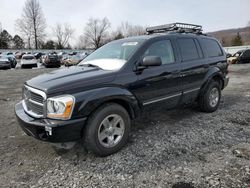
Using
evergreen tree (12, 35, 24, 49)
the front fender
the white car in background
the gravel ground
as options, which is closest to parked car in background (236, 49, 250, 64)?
the gravel ground

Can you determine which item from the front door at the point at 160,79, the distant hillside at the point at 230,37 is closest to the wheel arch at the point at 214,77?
the front door at the point at 160,79

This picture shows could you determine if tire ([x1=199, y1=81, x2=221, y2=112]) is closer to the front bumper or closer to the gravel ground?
the gravel ground

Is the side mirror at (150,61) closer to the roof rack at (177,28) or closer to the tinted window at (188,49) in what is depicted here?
the tinted window at (188,49)

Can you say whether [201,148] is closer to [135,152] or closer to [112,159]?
[135,152]

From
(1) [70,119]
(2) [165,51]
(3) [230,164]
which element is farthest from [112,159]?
(2) [165,51]

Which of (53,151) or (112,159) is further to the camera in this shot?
(53,151)

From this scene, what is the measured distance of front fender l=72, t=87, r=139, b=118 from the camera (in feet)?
10.1

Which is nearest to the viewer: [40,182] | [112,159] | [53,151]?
[40,182]

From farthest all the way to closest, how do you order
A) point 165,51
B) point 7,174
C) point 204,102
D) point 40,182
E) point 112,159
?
point 204,102 < point 165,51 < point 112,159 < point 7,174 < point 40,182

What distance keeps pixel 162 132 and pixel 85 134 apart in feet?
5.62

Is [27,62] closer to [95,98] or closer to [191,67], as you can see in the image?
[191,67]

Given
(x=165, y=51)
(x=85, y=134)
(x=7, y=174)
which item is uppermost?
(x=165, y=51)

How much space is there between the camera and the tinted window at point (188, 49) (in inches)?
184

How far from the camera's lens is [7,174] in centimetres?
311
